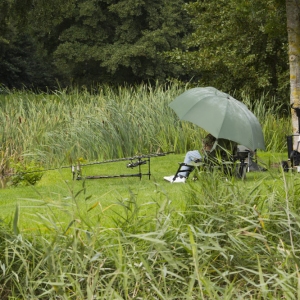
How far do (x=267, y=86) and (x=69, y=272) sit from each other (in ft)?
50.7

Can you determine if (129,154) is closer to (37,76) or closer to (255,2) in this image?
(255,2)

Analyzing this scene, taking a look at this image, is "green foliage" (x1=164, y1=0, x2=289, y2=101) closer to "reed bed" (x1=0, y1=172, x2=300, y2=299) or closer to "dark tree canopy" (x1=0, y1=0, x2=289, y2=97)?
"dark tree canopy" (x1=0, y1=0, x2=289, y2=97)

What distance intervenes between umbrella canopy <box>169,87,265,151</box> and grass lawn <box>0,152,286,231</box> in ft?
1.67

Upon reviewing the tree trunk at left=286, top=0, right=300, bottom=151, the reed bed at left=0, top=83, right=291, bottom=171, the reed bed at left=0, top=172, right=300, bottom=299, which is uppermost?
the tree trunk at left=286, top=0, right=300, bottom=151

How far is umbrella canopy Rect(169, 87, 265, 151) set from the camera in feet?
33.0

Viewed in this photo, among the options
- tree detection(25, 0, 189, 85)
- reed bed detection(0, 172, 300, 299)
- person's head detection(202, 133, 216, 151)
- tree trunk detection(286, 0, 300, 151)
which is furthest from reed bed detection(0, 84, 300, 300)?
tree detection(25, 0, 189, 85)

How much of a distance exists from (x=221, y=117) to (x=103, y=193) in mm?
1992

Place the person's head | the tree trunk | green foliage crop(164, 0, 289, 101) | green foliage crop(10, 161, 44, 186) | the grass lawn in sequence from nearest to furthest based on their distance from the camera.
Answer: the grass lawn, the person's head, green foliage crop(10, 161, 44, 186), the tree trunk, green foliage crop(164, 0, 289, 101)

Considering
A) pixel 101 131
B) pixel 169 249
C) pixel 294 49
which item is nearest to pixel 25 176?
pixel 101 131

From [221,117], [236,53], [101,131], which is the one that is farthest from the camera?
[236,53]

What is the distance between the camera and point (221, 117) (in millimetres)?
10164

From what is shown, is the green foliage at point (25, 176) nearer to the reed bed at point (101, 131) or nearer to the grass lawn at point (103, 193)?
the grass lawn at point (103, 193)

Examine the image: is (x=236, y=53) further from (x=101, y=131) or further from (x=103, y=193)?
(x=103, y=193)

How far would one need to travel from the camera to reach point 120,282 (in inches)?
192
